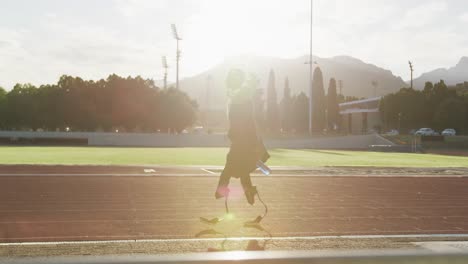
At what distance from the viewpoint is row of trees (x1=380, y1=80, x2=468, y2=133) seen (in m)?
74.8

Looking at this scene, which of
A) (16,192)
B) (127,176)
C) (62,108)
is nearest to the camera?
(16,192)

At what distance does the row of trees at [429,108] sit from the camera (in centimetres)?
7481

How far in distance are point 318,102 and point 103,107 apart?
3679cm

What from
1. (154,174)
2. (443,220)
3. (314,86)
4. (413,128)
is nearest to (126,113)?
(314,86)

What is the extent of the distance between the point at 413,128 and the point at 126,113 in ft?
142

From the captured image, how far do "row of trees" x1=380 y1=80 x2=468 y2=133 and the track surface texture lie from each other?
211 ft

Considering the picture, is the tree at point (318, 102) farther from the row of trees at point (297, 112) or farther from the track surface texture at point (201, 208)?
the track surface texture at point (201, 208)

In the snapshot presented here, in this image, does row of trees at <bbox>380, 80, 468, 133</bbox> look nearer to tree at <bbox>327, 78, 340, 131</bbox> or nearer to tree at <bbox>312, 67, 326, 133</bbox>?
tree at <bbox>312, 67, 326, 133</bbox>

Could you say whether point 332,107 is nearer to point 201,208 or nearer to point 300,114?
point 300,114

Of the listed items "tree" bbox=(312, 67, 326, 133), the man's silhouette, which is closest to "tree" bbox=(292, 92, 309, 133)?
"tree" bbox=(312, 67, 326, 133)

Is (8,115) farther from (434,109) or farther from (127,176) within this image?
(127,176)

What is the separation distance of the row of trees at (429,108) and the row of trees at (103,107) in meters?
31.6

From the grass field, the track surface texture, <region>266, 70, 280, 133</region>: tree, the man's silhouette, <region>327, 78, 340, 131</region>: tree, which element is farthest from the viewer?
<region>266, 70, 280, 133</region>: tree

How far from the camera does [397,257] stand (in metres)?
4.52
